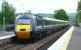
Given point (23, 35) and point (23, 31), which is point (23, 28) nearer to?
point (23, 31)

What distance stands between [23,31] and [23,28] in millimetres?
→ 335

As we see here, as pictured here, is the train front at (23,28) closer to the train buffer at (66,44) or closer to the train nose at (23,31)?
the train nose at (23,31)

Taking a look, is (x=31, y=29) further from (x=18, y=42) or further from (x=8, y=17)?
(x=8, y=17)

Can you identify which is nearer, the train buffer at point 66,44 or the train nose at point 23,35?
the train buffer at point 66,44

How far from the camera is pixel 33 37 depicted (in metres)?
32.7

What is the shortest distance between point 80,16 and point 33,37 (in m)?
111

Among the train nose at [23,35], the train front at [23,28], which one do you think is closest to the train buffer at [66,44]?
the train nose at [23,35]

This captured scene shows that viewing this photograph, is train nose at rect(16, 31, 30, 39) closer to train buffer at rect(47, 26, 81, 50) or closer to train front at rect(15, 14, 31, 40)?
train front at rect(15, 14, 31, 40)

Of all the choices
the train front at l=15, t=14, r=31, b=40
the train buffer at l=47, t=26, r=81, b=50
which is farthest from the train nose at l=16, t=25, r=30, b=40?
the train buffer at l=47, t=26, r=81, b=50

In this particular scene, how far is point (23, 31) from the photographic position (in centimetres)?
3177

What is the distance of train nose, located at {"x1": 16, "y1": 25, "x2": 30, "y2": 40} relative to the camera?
31.7 metres

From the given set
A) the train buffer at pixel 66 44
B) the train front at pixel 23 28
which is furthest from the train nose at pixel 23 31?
the train buffer at pixel 66 44

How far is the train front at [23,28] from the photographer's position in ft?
104

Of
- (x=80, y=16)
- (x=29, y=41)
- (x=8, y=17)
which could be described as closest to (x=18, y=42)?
(x=29, y=41)
